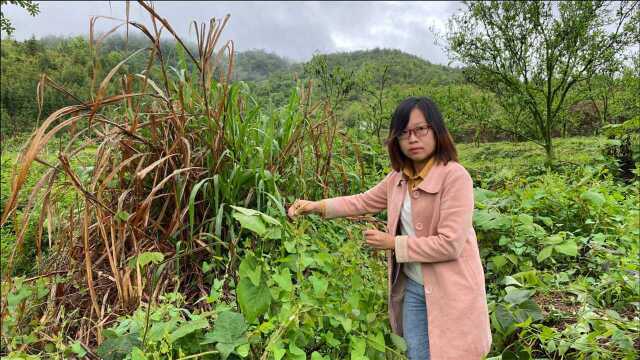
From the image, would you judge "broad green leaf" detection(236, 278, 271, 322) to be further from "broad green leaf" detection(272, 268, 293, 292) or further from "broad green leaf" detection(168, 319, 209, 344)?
"broad green leaf" detection(168, 319, 209, 344)

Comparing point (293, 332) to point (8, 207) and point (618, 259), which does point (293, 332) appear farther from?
point (618, 259)

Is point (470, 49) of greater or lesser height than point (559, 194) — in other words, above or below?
above

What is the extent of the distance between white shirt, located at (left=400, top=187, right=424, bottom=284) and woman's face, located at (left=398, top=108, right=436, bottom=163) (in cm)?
19

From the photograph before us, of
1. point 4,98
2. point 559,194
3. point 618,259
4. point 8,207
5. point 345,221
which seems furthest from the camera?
point 4,98

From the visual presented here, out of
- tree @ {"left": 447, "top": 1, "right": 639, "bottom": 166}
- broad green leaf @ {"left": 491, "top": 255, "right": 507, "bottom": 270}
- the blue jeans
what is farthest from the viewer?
tree @ {"left": 447, "top": 1, "right": 639, "bottom": 166}

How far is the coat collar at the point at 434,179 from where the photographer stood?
171 cm

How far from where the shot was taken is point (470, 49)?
700cm

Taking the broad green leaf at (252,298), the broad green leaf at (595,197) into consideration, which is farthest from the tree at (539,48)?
the broad green leaf at (252,298)

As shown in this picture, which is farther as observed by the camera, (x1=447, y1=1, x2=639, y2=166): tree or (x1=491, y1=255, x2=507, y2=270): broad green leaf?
(x1=447, y1=1, x2=639, y2=166): tree

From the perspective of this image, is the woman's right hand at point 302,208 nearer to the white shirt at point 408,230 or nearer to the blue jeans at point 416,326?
the white shirt at point 408,230

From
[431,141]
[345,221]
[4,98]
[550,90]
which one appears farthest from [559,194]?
[4,98]

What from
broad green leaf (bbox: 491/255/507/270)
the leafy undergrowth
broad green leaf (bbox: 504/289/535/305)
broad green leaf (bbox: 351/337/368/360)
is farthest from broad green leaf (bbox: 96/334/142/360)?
broad green leaf (bbox: 491/255/507/270)

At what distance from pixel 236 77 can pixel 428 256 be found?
5.72 feet

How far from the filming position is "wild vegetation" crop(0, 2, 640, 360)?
1578 mm
